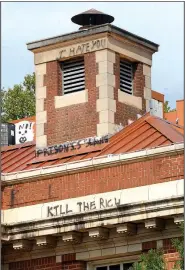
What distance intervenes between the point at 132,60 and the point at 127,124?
1644 mm

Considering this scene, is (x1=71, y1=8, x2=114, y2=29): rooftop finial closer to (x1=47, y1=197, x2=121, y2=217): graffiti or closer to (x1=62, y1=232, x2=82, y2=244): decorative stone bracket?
(x1=47, y1=197, x2=121, y2=217): graffiti

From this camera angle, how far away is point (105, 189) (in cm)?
2858

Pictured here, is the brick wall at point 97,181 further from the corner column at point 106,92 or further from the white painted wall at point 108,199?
the corner column at point 106,92

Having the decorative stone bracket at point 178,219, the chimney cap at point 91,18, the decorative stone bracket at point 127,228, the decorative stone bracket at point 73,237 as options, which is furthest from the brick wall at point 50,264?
the chimney cap at point 91,18

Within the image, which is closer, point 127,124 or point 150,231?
point 150,231

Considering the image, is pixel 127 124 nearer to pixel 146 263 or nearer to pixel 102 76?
pixel 102 76

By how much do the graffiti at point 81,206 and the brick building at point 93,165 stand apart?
1.0 inches

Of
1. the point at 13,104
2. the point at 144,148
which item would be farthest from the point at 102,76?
the point at 13,104

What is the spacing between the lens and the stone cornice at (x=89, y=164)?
91.7 ft

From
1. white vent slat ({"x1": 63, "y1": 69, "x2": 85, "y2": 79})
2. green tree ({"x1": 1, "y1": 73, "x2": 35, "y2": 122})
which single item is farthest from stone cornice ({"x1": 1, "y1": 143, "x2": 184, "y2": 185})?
green tree ({"x1": 1, "y1": 73, "x2": 35, "y2": 122})

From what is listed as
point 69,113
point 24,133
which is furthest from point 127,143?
point 24,133

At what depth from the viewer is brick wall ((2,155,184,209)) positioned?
27.9m

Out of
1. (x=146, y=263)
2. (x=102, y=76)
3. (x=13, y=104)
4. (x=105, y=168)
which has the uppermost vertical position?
(x=13, y=104)

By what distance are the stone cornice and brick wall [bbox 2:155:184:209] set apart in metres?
0.09
